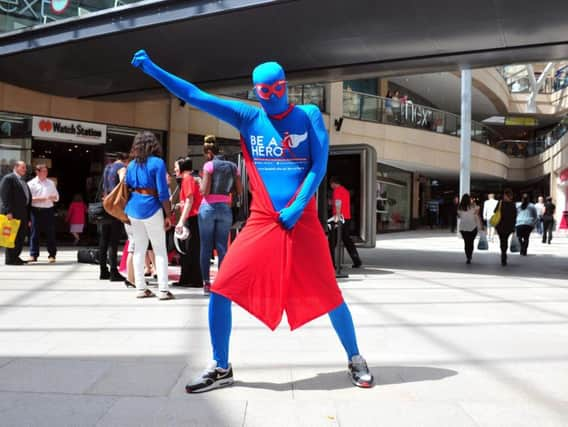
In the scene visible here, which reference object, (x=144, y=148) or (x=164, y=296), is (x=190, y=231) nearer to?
(x=164, y=296)

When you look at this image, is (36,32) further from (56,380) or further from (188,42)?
(56,380)

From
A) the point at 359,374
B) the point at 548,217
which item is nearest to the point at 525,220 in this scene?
the point at 548,217

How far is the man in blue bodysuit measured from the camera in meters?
2.93

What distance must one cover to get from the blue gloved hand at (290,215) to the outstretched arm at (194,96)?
1.86ft

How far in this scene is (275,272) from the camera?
9.63 ft

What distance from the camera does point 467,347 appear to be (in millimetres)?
4109

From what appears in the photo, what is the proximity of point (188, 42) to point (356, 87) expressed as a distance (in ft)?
63.1

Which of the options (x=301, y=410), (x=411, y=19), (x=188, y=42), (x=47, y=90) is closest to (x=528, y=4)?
(x=411, y=19)

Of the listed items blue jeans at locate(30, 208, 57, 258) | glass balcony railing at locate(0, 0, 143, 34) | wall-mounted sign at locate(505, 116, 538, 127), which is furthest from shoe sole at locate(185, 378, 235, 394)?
wall-mounted sign at locate(505, 116, 538, 127)

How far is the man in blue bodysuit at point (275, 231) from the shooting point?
2.93 meters

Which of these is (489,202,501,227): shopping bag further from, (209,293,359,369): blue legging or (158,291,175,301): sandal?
(209,293,359,369): blue legging

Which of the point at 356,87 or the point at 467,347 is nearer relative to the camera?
the point at 467,347

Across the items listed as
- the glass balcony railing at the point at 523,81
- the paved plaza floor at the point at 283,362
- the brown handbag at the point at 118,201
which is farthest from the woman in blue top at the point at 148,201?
the glass balcony railing at the point at 523,81

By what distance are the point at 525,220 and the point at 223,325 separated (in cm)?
1245
